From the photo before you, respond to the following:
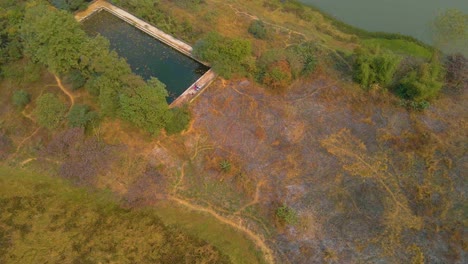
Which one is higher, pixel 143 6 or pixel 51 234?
pixel 143 6

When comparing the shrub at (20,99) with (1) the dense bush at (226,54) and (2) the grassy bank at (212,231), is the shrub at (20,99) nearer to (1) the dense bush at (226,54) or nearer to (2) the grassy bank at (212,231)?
(1) the dense bush at (226,54)

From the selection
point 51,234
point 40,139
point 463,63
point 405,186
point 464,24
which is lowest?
point 51,234

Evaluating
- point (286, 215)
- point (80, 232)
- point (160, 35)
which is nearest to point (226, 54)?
point (160, 35)

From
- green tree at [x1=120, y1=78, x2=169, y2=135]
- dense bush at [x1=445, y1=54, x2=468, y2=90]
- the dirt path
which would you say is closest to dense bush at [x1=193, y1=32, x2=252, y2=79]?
green tree at [x1=120, y1=78, x2=169, y2=135]

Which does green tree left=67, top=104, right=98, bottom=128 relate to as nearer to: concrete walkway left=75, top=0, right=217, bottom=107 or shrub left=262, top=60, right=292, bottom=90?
concrete walkway left=75, top=0, right=217, bottom=107

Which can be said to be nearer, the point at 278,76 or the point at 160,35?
the point at 278,76

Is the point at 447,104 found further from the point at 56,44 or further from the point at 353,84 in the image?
the point at 56,44

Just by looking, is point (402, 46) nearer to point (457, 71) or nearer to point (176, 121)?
point (457, 71)

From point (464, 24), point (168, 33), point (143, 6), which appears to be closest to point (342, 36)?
point (464, 24)
